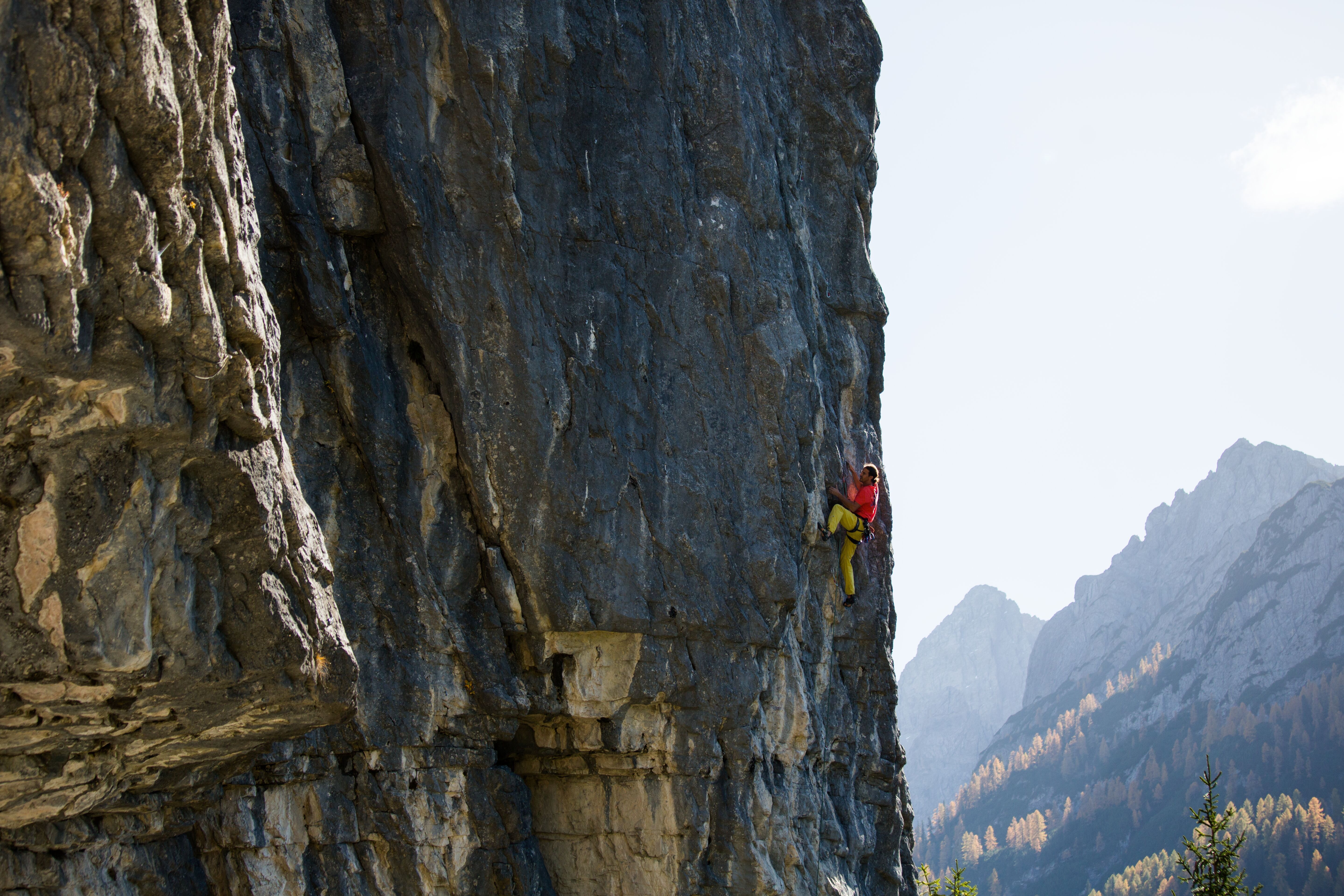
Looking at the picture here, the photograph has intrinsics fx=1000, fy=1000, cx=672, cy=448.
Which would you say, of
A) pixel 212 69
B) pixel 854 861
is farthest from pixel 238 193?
pixel 854 861

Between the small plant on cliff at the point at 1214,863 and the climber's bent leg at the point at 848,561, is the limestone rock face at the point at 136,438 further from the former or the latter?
the small plant on cliff at the point at 1214,863

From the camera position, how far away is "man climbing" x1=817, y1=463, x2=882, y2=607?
54.1 ft

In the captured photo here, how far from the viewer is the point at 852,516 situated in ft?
54.7

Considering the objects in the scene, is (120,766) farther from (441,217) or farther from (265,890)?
(441,217)

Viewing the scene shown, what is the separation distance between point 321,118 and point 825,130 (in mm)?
9350

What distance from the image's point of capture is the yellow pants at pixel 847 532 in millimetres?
16453

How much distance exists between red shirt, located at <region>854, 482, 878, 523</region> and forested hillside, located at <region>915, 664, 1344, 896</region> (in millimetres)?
101863

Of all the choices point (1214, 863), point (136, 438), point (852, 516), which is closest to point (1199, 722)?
point (1214, 863)

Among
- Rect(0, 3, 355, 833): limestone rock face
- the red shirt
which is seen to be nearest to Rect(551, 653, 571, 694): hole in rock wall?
Rect(0, 3, 355, 833): limestone rock face

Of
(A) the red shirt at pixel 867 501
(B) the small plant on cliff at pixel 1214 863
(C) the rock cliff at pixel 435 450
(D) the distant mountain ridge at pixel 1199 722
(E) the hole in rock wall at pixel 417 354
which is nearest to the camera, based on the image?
(C) the rock cliff at pixel 435 450

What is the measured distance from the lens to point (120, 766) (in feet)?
29.3

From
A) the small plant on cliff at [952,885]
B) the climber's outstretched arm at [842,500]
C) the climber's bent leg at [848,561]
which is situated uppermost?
the climber's outstretched arm at [842,500]

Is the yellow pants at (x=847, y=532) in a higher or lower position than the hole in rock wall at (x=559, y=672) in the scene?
higher

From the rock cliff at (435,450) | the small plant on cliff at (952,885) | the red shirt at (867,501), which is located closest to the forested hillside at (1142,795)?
the small plant on cliff at (952,885)
